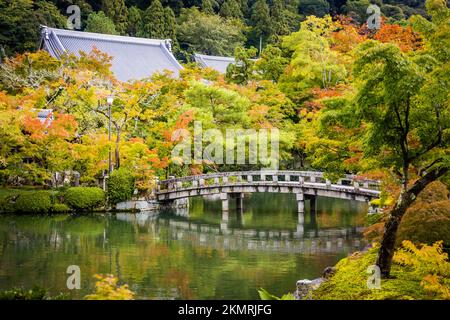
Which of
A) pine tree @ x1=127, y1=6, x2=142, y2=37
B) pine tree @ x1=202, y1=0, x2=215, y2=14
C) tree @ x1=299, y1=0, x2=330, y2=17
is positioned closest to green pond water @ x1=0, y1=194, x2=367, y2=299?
pine tree @ x1=127, y1=6, x2=142, y2=37

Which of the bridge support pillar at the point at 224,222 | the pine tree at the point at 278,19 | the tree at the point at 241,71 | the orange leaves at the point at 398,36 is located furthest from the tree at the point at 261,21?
the bridge support pillar at the point at 224,222

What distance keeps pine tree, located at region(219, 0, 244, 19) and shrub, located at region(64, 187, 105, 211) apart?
3223 centimetres

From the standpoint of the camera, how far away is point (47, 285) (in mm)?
13828

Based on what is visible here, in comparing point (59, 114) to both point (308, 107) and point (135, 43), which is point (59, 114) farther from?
point (135, 43)

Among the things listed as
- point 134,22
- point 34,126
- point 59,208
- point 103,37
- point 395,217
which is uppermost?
point 134,22

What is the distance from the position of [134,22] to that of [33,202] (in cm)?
2790

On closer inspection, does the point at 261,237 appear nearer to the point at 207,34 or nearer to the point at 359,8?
the point at 207,34

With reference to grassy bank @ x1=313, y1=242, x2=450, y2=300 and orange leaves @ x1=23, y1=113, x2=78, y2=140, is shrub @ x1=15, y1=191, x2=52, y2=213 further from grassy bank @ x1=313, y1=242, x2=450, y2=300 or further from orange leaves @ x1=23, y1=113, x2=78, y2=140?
grassy bank @ x1=313, y1=242, x2=450, y2=300

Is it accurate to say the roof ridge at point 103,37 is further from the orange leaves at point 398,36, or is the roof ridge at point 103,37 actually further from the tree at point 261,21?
the orange leaves at point 398,36

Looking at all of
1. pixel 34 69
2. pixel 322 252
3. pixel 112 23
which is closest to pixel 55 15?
pixel 112 23

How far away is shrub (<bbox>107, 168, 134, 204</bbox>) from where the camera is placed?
25.8 meters

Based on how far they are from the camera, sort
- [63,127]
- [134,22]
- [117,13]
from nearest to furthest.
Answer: [63,127]
[117,13]
[134,22]

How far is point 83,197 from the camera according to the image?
25.2 metres

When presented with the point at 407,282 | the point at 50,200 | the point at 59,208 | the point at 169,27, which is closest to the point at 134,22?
the point at 169,27
